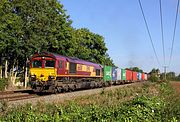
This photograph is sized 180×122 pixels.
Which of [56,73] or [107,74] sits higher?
[107,74]

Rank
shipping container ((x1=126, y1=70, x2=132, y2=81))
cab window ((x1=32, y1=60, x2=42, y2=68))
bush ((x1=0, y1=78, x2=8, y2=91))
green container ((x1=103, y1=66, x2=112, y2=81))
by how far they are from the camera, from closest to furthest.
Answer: cab window ((x1=32, y1=60, x2=42, y2=68)), bush ((x1=0, y1=78, x2=8, y2=91)), green container ((x1=103, y1=66, x2=112, y2=81)), shipping container ((x1=126, y1=70, x2=132, y2=81))

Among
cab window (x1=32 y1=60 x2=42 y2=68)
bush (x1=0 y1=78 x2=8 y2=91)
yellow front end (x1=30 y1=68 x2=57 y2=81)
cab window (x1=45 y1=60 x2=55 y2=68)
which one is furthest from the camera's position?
bush (x1=0 y1=78 x2=8 y2=91)

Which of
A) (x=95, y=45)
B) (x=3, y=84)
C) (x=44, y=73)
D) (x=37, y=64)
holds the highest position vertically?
(x=95, y=45)

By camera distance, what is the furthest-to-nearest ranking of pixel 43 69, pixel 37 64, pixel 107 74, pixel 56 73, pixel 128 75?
pixel 128 75 → pixel 107 74 → pixel 37 64 → pixel 43 69 → pixel 56 73

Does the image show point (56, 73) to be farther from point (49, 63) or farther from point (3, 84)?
point (3, 84)

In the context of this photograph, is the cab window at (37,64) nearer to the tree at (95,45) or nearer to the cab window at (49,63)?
the cab window at (49,63)

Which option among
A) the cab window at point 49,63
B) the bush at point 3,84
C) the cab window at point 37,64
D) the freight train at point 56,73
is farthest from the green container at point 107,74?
the cab window at point 49,63

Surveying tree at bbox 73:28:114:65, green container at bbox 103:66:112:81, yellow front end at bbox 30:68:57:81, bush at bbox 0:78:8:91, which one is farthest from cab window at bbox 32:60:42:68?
tree at bbox 73:28:114:65

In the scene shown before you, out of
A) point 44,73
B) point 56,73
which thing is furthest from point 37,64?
point 56,73

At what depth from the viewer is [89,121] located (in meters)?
12.3

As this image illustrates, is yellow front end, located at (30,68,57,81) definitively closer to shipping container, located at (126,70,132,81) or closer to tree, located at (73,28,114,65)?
shipping container, located at (126,70,132,81)

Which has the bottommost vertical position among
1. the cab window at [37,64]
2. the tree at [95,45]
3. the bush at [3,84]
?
the bush at [3,84]

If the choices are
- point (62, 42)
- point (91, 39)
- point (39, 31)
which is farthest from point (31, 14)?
point (91, 39)

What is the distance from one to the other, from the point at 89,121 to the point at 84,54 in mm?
67568
